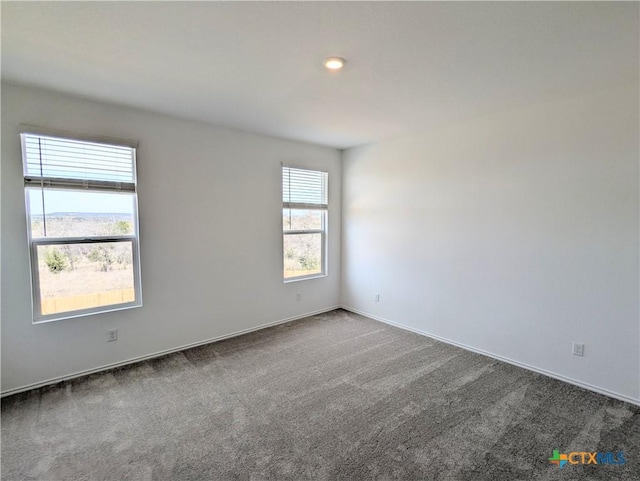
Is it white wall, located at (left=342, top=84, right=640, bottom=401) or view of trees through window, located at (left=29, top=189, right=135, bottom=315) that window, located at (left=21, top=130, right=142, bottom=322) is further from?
white wall, located at (left=342, top=84, right=640, bottom=401)

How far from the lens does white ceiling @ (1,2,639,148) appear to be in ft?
5.26

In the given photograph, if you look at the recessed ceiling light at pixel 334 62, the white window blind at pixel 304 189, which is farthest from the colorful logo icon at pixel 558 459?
the white window blind at pixel 304 189

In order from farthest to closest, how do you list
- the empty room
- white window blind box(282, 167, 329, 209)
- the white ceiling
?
white window blind box(282, 167, 329, 209) < the empty room < the white ceiling

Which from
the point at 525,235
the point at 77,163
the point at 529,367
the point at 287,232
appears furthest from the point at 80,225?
the point at 529,367

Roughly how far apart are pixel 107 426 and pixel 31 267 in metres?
1.48

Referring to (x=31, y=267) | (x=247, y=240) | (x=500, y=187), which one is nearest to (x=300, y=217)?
(x=247, y=240)

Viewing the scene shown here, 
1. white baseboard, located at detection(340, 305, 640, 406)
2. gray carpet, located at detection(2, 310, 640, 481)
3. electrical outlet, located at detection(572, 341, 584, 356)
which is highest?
electrical outlet, located at detection(572, 341, 584, 356)

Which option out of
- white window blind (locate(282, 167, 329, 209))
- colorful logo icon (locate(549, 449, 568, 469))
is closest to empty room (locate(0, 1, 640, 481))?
colorful logo icon (locate(549, 449, 568, 469))

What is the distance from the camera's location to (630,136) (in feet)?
8.00

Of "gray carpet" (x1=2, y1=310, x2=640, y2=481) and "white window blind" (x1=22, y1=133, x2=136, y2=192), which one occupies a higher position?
"white window blind" (x1=22, y1=133, x2=136, y2=192)

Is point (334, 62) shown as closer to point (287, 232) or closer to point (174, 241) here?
point (174, 241)

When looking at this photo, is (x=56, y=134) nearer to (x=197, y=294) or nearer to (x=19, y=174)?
(x=19, y=174)

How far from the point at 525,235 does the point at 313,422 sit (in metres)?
2.57

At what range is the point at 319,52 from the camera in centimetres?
198
